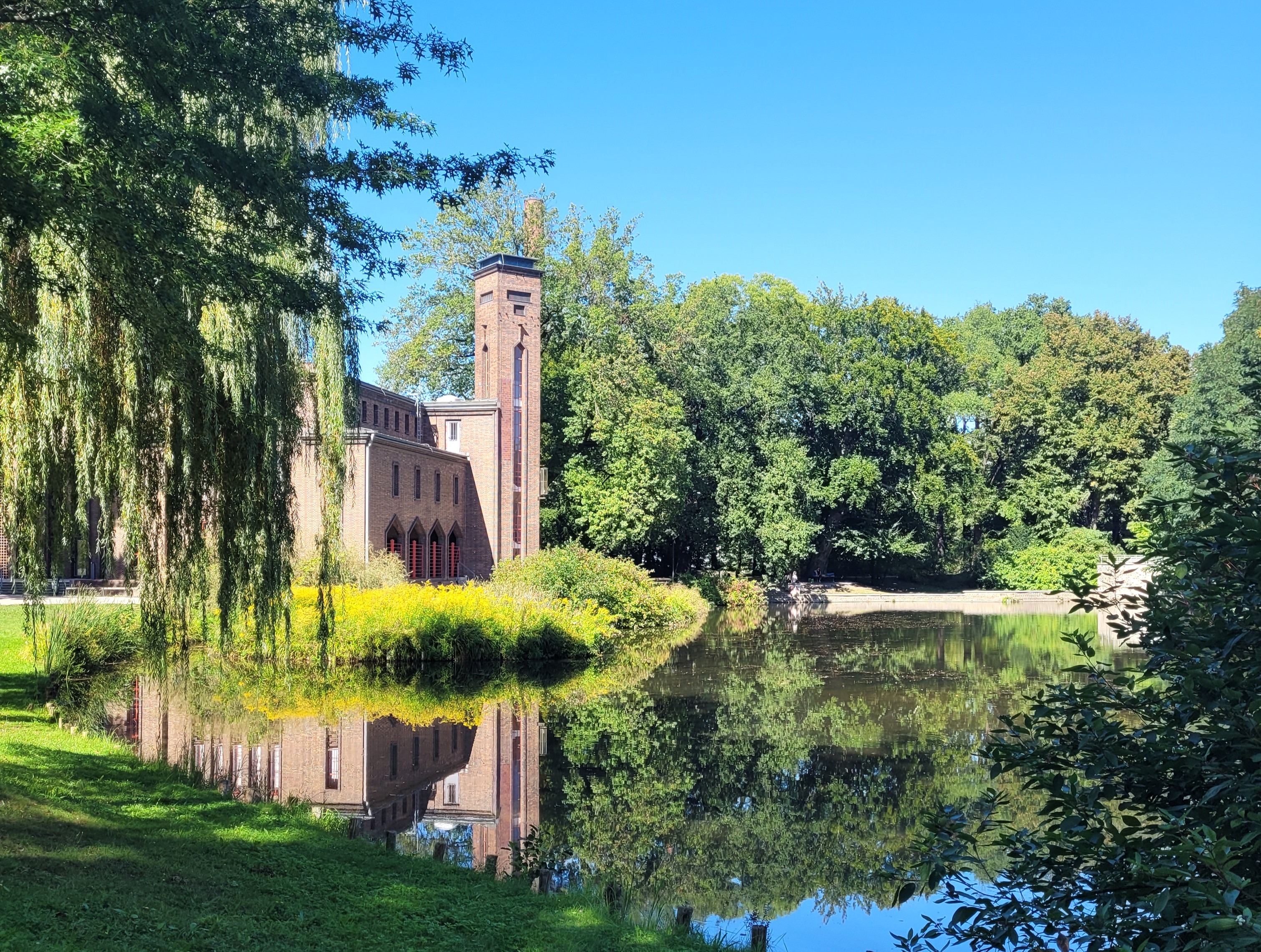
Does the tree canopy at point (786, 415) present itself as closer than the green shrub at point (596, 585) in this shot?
No

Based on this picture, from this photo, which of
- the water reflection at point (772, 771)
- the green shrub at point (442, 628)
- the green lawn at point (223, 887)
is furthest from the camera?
the green shrub at point (442, 628)

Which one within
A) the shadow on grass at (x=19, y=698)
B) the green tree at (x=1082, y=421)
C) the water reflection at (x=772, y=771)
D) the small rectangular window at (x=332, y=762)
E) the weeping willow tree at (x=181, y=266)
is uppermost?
the green tree at (x=1082, y=421)

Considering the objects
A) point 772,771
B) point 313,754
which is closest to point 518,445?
point 313,754


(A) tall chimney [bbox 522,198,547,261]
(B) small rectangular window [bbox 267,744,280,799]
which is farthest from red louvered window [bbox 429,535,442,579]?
(B) small rectangular window [bbox 267,744,280,799]

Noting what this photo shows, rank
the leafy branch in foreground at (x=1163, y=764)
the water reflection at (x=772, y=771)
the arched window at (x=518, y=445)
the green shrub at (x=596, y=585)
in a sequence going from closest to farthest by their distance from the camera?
1. the leafy branch in foreground at (x=1163, y=764)
2. the water reflection at (x=772, y=771)
3. the green shrub at (x=596, y=585)
4. the arched window at (x=518, y=445)

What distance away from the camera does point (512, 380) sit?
42000 mm

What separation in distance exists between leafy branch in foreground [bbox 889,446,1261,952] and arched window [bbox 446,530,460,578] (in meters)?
36.6

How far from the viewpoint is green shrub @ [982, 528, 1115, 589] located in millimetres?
50844

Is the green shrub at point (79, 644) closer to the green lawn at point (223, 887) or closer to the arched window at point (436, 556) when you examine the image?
the green lawn at point (223, 887)

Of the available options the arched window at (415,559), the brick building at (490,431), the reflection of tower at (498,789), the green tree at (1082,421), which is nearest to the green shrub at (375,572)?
the arched window at (415,559)

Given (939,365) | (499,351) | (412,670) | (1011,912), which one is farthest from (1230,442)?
(939,365)

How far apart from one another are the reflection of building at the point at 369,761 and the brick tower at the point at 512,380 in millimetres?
24441

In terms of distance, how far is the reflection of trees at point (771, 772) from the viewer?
1016 cm

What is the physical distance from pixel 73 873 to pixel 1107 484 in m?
54.4
